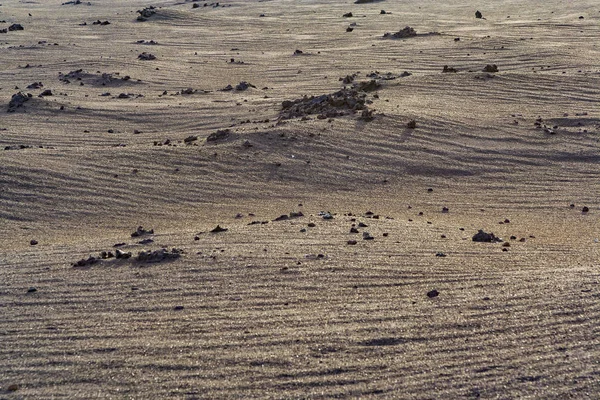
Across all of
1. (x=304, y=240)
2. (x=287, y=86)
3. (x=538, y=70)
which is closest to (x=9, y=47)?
(x=287, y=86)

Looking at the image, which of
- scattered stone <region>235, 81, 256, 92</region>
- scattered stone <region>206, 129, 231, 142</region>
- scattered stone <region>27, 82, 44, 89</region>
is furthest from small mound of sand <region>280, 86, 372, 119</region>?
scattered stone <region>27, 82, 44, 89</region>

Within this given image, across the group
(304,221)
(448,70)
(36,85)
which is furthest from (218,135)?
(36,85)

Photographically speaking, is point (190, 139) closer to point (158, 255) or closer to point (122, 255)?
point (122, 255)

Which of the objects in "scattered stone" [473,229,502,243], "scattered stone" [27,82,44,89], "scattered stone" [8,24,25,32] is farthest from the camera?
"scattered stone" [8,24,25,32]

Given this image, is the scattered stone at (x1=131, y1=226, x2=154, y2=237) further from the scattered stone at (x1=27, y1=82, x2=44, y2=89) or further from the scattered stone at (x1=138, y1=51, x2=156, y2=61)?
the scattered stone at (x1=138, y1=51, x2=156, y2=61)

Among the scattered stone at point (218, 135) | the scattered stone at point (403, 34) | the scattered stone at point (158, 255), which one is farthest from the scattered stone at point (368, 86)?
the scattered stone at point (158, 255)

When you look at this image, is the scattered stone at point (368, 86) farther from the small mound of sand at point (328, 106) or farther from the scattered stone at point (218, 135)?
the scattered stone at point (218, 135)
